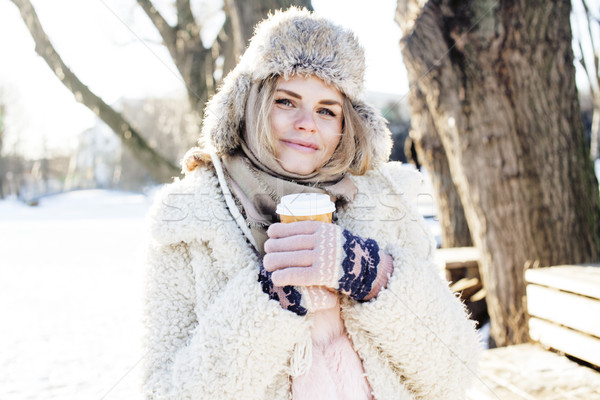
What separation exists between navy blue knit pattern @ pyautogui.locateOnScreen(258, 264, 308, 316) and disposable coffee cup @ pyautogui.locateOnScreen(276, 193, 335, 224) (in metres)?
0.19

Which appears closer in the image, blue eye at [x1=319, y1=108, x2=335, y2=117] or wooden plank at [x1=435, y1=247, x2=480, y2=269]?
blue eye at [x1=319, y1=108, x2=335, y2=117]

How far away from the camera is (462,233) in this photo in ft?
16.6

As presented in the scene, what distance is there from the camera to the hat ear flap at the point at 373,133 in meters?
1.49

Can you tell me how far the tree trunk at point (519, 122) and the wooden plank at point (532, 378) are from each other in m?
0.74

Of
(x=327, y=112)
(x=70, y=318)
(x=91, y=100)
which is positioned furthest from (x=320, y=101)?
(x=70, y=318)

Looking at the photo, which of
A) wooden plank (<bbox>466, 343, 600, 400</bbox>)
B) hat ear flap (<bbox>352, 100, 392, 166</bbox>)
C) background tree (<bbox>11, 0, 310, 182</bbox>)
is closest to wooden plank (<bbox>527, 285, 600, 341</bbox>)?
wooden plank (<bbox>466, 343, 600, 400</bbox>)

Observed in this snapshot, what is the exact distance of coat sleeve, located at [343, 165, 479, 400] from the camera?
3.96 feet

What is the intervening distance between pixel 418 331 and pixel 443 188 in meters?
4.10

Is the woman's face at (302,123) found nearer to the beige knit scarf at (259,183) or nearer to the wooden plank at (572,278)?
the beige knit scarf at (259,183)

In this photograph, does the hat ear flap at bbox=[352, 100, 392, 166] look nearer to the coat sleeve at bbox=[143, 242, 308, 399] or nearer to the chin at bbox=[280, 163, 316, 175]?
the chin at bbox=[280, 163, 316, 175]

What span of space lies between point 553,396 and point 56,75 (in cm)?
513

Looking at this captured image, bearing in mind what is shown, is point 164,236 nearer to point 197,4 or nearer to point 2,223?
point 197,4

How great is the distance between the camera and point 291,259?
3.62 ft

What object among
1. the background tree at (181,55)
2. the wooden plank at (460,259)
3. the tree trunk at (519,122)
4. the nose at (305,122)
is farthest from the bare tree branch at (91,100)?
the nose at (305,122)
